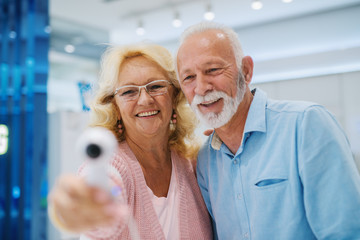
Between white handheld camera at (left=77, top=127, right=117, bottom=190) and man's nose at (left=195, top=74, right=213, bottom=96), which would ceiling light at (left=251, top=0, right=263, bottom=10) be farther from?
white handheld camera at (left=77, top=127, right=117, bottom=190)

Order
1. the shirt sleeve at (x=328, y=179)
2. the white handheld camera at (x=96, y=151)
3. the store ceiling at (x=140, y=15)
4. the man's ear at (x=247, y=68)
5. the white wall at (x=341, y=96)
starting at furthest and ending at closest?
the store ceiling at (x=140, y=15), the white wall at (x=341, y=96), the man's ear at (x=247, y=68), the shirt sleeve at (x=328, y=179), the white handheld camera at (x=96, y=151)

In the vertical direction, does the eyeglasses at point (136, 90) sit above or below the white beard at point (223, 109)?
above

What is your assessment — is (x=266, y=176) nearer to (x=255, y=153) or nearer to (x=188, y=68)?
(x=255, y=153)

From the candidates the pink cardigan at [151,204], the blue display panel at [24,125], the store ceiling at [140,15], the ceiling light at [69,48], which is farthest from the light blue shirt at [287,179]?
the ceiling light at [69,48]

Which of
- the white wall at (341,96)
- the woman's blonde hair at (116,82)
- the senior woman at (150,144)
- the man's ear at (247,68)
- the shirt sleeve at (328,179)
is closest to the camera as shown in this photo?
the shirt sleeve at (328,179)

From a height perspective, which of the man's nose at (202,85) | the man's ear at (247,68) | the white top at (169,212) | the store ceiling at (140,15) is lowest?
the white top at (169,212)

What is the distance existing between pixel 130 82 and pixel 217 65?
1.41ft

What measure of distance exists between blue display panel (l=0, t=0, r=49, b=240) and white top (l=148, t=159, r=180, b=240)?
288cm

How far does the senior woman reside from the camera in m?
1.36

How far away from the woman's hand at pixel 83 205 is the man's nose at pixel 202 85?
2.59 ft

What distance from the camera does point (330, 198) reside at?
45.2 inches

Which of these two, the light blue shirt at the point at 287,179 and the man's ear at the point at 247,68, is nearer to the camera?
the light blue shirt at the point at 287,179

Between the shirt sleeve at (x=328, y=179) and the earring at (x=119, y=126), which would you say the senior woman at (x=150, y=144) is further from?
the shirt sleeve at (x=328, y=179)

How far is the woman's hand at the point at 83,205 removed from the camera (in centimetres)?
65
